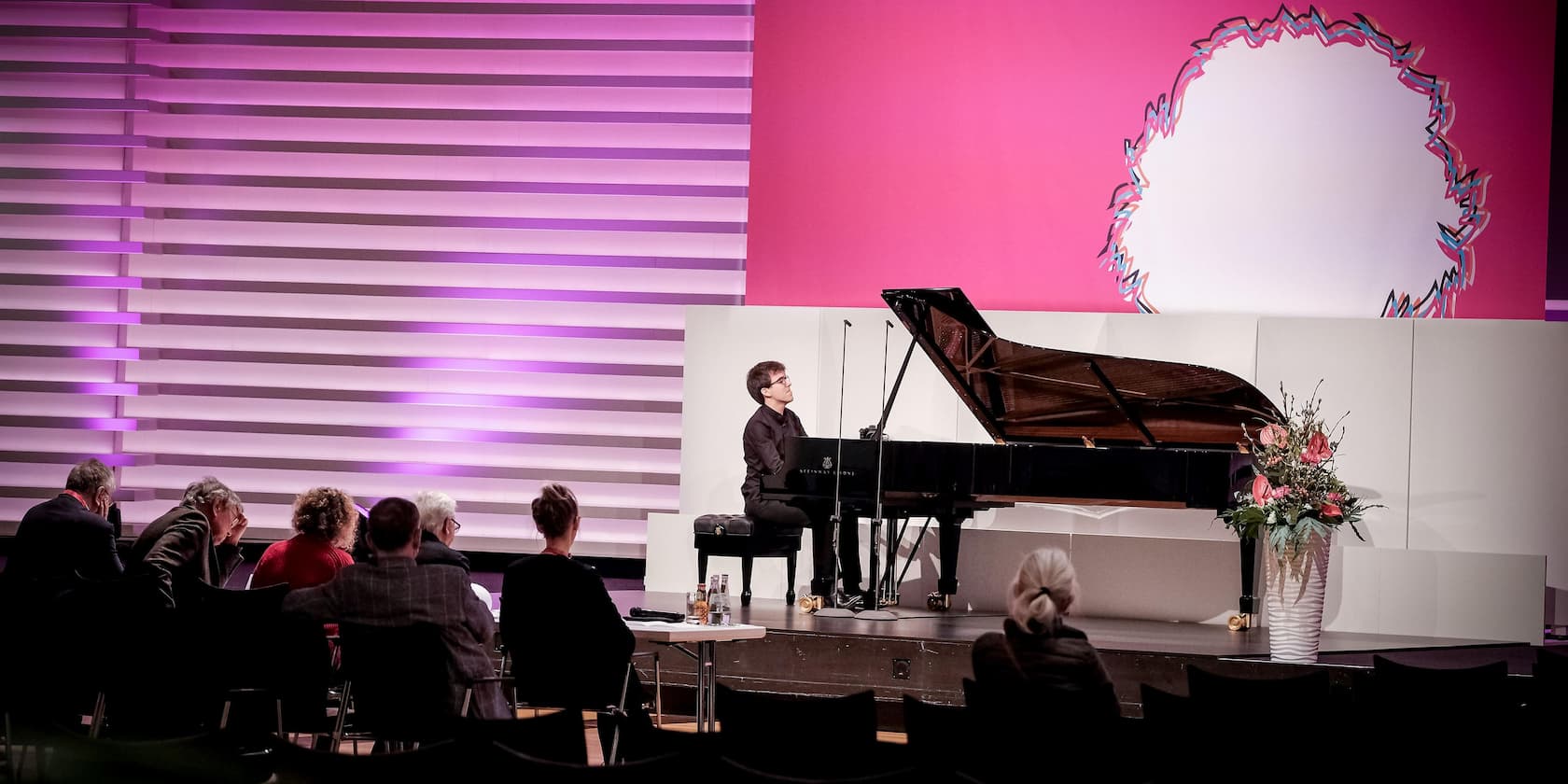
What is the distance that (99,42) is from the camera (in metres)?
8.88

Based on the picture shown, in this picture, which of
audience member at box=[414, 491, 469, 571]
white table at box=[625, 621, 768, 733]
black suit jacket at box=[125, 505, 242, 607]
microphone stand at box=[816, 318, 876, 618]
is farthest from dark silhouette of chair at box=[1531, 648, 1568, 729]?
black suit jacket at box=[125, 505, 242, 607]

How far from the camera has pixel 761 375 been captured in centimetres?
729

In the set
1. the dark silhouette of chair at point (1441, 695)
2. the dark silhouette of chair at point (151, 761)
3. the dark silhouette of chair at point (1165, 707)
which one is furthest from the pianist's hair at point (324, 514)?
the dark silhouette of chair at point (1441, 695)

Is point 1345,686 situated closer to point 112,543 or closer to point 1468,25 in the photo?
point 1468,25

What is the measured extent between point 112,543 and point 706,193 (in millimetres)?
4342

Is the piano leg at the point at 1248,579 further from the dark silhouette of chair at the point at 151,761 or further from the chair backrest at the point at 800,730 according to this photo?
the dark silhouette of chair at the point at 151,761

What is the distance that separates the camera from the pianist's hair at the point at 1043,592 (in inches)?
138

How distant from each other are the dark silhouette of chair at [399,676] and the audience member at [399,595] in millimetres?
120

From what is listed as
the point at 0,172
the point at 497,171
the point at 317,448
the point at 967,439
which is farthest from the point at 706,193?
the point at 0,172

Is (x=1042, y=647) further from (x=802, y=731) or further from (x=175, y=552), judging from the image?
(x=175, y=552)

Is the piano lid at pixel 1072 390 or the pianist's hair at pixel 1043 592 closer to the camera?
the pianist's hair at pixel 1043 592

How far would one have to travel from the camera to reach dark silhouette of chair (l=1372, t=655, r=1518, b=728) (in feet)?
11.7

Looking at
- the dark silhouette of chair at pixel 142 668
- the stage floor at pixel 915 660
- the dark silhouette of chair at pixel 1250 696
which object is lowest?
the stage floor at pixel 915 660

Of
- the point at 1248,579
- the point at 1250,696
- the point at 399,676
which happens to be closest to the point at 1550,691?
the point at 1250,696
